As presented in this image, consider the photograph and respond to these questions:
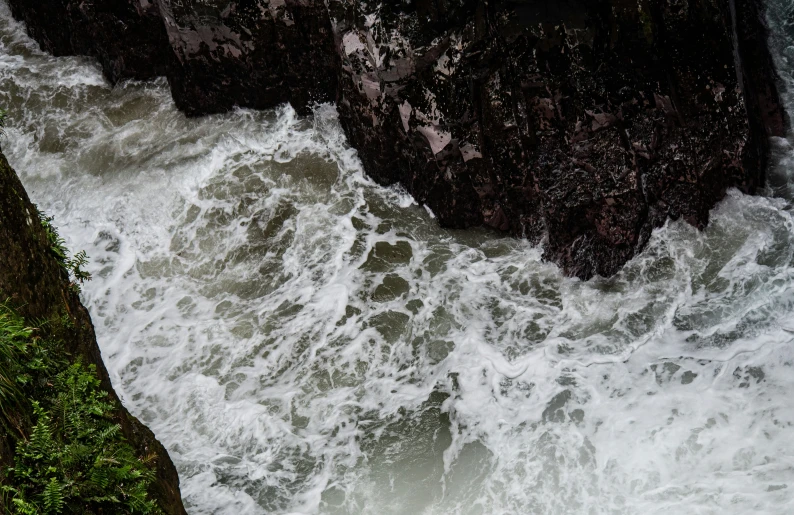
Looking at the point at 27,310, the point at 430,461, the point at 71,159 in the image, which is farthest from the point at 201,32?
the point at 430,461

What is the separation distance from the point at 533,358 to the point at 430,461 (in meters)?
1.52

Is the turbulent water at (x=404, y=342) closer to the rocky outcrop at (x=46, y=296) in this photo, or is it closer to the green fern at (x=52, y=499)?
the rocky outcrop at (x=46, y=296)

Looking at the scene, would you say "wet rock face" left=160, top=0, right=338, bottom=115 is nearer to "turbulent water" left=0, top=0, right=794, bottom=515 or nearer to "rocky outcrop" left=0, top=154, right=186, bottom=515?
"turbulent water" left=0, top=0, right=794, bottom=515

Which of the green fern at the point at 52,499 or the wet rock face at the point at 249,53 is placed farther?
the wet rock face at the point at 249,53

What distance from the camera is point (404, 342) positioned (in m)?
7.95

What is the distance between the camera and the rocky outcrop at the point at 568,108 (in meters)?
7.99

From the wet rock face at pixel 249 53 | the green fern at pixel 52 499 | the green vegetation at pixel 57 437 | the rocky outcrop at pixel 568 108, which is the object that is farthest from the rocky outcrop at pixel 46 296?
the wet rock face at pixel 249 53

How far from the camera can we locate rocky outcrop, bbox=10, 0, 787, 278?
7.99 metres

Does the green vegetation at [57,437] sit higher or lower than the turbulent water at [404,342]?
higher

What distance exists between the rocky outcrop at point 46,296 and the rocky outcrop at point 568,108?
160 inches

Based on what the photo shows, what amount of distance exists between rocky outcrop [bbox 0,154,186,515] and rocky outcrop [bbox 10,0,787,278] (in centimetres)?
407

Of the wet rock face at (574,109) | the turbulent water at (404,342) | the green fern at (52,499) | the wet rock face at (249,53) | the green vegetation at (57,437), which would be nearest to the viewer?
the green fern at (52,499)

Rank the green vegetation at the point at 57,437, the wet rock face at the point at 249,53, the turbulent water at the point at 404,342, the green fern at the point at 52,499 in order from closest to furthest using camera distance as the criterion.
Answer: the green fern at the point at 52,499
the green vegetation at the point at 57,437
the turbulent water at the point at 404,342
the wet rock face at the point at 249,53

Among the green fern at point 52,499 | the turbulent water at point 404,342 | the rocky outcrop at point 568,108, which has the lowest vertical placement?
the turbulent water at point 404,342
